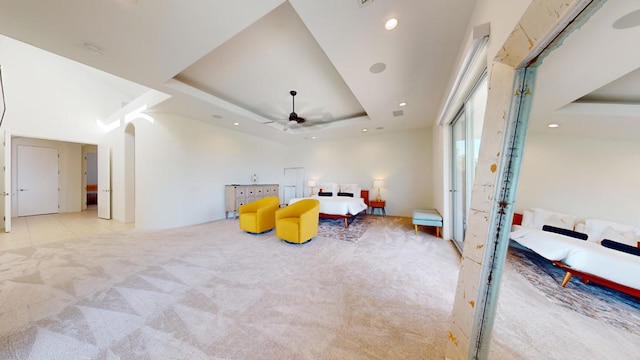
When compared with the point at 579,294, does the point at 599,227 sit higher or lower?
higher

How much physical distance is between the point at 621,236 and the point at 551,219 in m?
0.33

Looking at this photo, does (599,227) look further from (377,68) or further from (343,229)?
(343,229)

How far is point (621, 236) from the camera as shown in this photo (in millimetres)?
1285

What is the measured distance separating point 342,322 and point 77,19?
13.6ft

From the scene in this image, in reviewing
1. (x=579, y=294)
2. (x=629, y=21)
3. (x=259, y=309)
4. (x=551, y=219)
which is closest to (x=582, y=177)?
(x=551, y=219)

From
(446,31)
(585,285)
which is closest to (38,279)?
(446,31)

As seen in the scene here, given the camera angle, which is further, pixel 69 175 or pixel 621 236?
pixel 69 175

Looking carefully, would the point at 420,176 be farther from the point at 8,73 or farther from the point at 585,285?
the point at 8,73

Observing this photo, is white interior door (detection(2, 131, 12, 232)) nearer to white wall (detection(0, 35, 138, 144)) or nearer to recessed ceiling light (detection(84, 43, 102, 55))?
white wall (detection(0, 35, 138, 144))

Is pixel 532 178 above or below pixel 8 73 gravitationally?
below

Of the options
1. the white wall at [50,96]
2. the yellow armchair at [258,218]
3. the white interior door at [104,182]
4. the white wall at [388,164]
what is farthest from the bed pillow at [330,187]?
the white wall at [50,96]

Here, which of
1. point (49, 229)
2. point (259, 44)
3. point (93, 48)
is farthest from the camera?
point (49, 229)

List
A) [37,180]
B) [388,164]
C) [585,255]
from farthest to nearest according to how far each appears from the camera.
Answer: [388,164] < [37,180] < [585,255]

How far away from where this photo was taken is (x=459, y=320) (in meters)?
1.25
